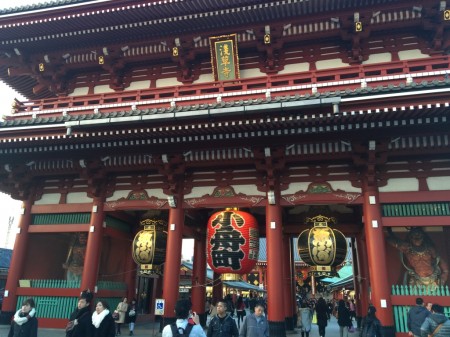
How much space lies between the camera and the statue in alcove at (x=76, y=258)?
1285cm

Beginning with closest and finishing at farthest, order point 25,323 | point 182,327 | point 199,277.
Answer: point 182,327, point 25,323, point 199,277

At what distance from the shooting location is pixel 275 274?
32.7ft

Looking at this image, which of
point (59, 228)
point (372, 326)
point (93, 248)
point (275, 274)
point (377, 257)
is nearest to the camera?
point (372, 326)

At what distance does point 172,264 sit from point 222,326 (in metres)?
5.49

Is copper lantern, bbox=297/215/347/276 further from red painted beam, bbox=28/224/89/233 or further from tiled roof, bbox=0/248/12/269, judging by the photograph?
tiled roof, bbox=0/248/12/269

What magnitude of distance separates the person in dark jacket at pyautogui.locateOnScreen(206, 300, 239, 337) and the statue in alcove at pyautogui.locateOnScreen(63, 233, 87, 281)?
8974mm

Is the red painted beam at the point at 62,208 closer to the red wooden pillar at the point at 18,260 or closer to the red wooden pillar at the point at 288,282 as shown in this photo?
the red wooden pillar at the point at 18,260

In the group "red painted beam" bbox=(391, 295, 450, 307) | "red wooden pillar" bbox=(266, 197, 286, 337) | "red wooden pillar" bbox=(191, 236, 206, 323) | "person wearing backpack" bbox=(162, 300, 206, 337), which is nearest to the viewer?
"person wearing backpack" bbox=(162, 300, 206, 337)

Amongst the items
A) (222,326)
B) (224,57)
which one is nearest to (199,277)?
(224,57)

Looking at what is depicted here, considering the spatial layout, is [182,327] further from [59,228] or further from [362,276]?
[362,276]

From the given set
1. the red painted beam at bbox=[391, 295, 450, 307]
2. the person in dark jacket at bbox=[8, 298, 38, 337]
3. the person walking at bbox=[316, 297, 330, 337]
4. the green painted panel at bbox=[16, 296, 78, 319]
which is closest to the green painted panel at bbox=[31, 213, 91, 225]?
the green painted panel at bbox=[16, 296, 78, 319]

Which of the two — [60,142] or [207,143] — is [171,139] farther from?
[60,142]

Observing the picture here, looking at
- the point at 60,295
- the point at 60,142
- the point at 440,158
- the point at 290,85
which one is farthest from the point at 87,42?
the point at 440,158

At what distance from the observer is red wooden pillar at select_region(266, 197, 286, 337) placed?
31.6ft
